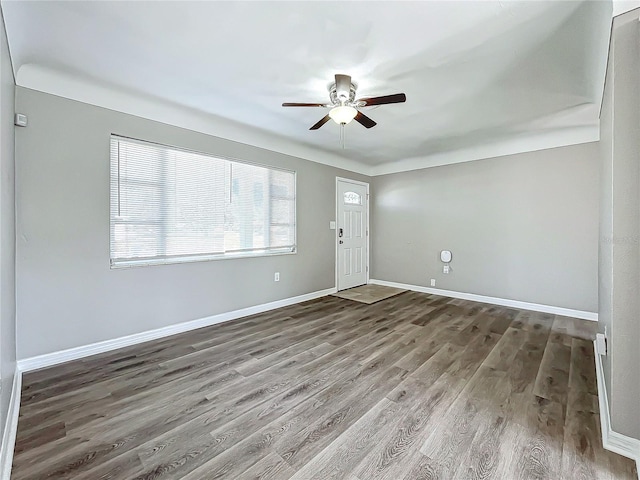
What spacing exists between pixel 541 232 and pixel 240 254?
14.1 ft

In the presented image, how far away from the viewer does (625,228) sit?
5.11 feet

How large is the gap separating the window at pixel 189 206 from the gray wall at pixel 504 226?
8.35 ft

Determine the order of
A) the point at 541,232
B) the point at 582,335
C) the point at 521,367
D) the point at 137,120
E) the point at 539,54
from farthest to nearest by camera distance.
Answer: the point at 541,232 → the point at 582,335 → the point at 137,120 → the point at 521,367 → the point at 539,54

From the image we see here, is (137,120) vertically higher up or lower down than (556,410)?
higher up

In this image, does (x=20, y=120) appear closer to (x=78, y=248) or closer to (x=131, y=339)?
(x=78, y=248)

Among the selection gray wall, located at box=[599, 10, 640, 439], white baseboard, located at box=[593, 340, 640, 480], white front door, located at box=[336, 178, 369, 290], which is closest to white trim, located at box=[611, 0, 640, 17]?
gray wall, located at box=[599, 10, 640, 439]

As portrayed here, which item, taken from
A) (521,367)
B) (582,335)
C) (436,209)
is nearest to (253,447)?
(521,367)

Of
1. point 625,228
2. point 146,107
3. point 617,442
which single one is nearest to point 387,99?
point 625,228

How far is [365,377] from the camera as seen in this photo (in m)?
2.32

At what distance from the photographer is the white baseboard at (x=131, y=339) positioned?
246 cm

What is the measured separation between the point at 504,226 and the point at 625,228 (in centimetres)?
314

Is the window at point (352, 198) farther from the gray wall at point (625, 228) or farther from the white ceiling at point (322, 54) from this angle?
the gray wall at point (625, 228)

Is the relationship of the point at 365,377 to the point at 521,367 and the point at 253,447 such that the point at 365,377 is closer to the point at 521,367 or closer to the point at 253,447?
the point at 253,447

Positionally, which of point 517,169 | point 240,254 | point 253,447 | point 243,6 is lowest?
point 253,447
